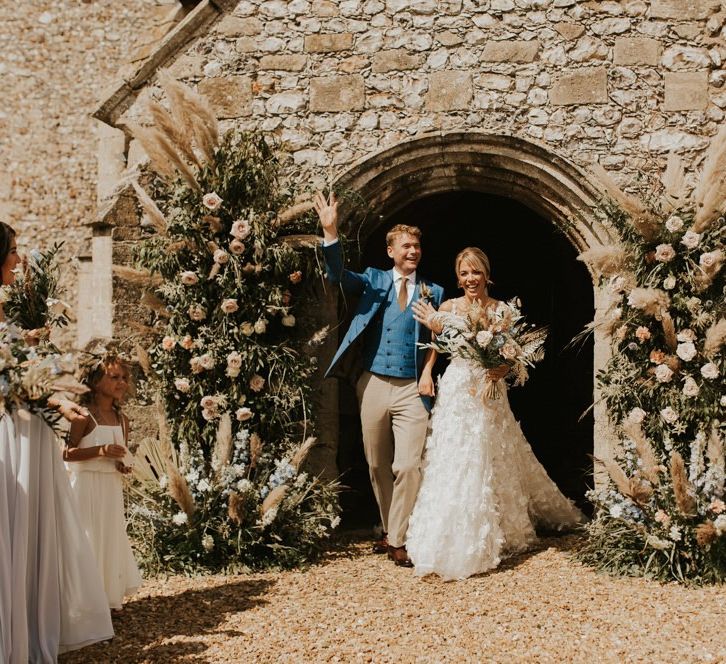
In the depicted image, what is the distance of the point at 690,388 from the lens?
5.08m

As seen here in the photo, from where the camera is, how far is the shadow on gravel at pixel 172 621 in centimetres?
397

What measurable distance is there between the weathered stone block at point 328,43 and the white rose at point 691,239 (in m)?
2.82

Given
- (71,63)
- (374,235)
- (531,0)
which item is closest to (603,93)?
(531,0)

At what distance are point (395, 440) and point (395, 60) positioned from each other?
2.80m

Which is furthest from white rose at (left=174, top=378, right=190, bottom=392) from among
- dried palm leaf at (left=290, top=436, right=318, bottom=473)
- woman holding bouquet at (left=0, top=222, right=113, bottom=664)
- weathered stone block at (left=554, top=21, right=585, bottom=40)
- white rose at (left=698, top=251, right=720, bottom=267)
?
weathered stone block at (left=554, top=21, right=585, bottom=40)

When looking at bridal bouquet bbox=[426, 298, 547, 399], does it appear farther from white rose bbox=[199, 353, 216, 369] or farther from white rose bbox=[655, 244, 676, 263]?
white rose bbox=[199, 353, 216, 369]

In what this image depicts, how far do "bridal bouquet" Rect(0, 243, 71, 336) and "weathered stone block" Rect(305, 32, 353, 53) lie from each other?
2.83m

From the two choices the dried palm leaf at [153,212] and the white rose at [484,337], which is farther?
the dried palm leaf at [153,212]

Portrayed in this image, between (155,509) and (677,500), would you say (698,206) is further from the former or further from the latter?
(155,509)

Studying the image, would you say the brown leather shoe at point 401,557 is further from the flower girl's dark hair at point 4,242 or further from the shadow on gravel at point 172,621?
the flower girl's dark hair at point 4,242

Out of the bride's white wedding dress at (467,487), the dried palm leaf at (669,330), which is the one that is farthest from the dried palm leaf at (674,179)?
the bride's white wedding dress at (467,487)

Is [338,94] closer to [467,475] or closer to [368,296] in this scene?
[368,296]

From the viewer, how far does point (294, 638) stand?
13.8 ft

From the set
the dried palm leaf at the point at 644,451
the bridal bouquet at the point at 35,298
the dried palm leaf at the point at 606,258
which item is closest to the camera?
the bridal bouquet at the point at 35,298
